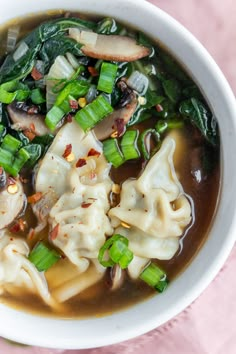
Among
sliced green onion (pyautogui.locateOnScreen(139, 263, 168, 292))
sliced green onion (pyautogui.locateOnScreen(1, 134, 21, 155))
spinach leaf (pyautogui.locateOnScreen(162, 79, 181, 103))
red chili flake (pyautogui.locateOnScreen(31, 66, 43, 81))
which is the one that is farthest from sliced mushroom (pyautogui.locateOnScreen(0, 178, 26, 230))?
spinach leaf (pyautogui.locateOnScreen(162, 79, 181, 103))

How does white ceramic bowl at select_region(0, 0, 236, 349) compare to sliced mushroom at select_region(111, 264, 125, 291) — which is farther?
sliced mushroom at select_region(111, 264, 125, 291)

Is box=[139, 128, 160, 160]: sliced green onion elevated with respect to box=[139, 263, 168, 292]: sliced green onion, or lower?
elevated

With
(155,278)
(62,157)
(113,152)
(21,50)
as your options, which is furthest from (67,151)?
(155,278)

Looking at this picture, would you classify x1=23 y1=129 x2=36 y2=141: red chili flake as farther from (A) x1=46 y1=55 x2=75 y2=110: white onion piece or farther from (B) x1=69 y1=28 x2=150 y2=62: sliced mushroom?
(B) x1=69 y1=28 x2=150 y2=62: sliced mushroom

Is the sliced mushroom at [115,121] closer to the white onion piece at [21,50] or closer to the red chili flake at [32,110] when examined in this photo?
the red chili flake at [32,110]

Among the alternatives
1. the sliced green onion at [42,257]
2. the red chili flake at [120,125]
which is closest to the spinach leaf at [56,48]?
the red chili flake at [120,125]

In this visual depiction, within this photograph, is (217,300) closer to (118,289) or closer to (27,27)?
(118,289)
